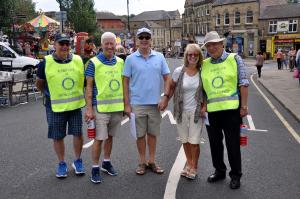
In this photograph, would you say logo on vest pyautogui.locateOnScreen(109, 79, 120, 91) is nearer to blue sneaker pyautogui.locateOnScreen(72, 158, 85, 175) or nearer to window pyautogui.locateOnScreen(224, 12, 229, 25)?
blue sneaker pyautogui.locateOnScreen(72, 158, 85, 175)

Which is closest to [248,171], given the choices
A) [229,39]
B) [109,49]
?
[109,49]

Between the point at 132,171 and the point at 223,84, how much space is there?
1.82 metres

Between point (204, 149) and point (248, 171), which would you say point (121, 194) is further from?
point (204, 149)

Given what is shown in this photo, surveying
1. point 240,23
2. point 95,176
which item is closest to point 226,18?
point 240,23

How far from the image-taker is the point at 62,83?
493 centimetres

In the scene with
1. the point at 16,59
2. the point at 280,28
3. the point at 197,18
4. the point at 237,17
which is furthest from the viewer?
the point at 197,18

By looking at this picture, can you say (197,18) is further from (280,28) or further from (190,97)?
(190,97)

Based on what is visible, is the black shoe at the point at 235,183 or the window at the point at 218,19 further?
the window at the point at 218,19

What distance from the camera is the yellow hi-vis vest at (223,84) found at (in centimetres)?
459

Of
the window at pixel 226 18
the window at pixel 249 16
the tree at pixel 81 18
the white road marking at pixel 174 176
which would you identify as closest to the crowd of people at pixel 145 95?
the white road marking at pixel 174 176

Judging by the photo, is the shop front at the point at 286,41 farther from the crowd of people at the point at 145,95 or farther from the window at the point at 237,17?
the crowd of people at the point at 145,95

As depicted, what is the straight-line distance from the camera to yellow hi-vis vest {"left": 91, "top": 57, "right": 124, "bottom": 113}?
4847 mm

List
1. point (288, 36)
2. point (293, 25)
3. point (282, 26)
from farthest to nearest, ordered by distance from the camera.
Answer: point (282, 26) < point (293, 25) < point (288, 36)

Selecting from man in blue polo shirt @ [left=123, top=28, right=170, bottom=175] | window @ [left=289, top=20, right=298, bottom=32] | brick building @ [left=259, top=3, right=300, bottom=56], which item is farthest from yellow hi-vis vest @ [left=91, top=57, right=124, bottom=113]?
window @ [left=289, top=20, right=298, bottom=32]
